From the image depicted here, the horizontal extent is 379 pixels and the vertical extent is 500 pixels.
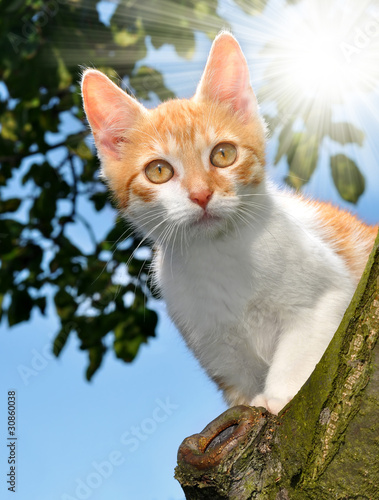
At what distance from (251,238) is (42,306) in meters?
2.04

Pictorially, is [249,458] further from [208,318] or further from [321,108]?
[321,108]

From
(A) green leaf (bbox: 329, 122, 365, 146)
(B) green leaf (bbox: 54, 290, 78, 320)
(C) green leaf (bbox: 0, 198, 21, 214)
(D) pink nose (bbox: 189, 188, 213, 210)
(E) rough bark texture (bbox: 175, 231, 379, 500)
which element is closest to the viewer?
(E) rough bark texture (bbox: 175, 231, 379, 500)

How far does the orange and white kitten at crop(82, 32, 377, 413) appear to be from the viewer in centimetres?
165

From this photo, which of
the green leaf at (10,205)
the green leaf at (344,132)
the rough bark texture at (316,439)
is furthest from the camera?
the green leaf at (10,205)

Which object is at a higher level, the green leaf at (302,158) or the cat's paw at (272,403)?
the green leaf at (302,158)

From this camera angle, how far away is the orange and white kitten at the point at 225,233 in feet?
5.40

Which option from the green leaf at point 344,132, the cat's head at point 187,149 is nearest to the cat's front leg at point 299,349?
the cat's head at point 187,149

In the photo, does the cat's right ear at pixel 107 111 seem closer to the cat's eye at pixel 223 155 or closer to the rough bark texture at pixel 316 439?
the cat's eye at pixel 223 155

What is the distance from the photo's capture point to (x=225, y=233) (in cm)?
174

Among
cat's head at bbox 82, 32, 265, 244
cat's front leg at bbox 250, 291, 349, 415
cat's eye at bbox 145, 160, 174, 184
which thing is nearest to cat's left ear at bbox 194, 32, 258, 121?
cat's head at bbox 82, 32, 265, 244

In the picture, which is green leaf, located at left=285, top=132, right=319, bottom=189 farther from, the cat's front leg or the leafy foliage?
the cat's front leg

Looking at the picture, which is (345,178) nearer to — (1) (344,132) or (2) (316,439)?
(1) (344,132)

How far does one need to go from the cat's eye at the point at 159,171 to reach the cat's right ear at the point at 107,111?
0.23 meters

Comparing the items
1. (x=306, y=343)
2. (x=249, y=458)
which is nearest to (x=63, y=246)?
(x=306, y=343)
